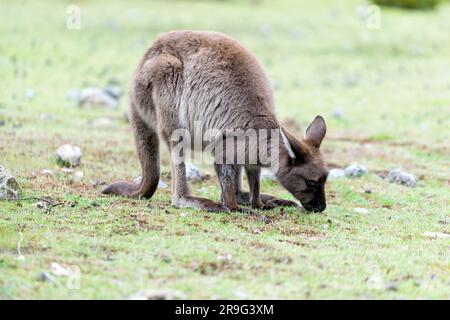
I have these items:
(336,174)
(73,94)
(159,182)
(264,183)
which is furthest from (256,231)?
A: (73,94)

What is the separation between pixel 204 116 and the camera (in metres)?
6.99

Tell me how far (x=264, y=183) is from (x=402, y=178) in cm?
162

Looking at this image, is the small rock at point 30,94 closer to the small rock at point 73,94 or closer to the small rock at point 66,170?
the small rock at point 73,94

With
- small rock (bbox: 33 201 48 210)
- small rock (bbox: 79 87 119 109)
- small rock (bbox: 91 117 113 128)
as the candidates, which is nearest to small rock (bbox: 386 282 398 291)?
small rock (bbox: 33 201 48 210)

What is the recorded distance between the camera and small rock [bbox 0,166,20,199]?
6629 millimetres

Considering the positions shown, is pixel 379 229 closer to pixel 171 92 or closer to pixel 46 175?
pixel 171 92

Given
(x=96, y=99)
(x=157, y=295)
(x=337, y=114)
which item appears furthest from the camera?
(x=337, y=114)

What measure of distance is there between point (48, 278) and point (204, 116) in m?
2.75

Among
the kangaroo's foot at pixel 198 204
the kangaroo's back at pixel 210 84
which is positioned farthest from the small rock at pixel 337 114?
the kangaroo's foot at pixel 198 204

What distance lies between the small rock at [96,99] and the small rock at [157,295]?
27.6 feet

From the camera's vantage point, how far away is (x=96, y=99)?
1265cm

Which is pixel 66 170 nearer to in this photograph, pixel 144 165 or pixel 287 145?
pixel 144 165

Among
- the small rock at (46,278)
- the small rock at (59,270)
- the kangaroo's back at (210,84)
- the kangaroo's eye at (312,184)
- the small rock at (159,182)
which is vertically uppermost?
the kangaroo's back at (210,84)

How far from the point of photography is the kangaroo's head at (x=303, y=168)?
6.56m
